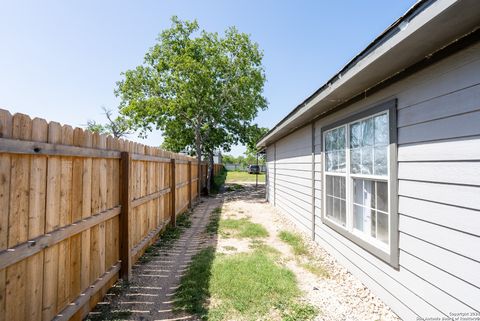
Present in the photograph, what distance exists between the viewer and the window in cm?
291

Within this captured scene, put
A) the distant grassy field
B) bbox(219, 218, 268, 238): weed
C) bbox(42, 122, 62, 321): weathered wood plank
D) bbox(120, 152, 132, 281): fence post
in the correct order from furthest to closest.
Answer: the distant grassy field → bbox(219, 218, 268, 238): weed → bbox(120, 152, 132, 281): fence post → bbox(42, 122, 62, 321): weathered wood plank

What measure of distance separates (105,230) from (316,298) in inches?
109

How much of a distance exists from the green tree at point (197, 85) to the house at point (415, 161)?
11608 mm

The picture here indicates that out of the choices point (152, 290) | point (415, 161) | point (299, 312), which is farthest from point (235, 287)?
point (415, 161)

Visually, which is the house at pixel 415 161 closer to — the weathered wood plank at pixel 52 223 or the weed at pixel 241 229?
the weed at pixel 241 229

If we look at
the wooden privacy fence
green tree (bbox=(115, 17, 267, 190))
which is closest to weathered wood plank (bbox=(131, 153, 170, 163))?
the wooden privacy fence

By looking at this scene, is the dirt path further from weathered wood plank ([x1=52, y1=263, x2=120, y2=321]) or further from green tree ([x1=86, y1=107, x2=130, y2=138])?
green tree ([x1=86, y1=107, x2=130, y2=138])

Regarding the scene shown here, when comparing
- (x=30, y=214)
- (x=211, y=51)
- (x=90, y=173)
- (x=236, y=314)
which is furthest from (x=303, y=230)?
(x=211, y=51)

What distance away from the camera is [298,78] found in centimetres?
1270

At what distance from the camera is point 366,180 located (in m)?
3.53

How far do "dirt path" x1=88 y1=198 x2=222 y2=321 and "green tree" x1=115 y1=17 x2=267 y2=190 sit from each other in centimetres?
1017

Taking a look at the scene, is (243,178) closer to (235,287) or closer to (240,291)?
(235,287)

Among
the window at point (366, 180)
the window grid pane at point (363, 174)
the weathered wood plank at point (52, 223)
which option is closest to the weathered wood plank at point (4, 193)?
the weathered wood plank at point (52, 223)

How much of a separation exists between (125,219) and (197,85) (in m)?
11.6
